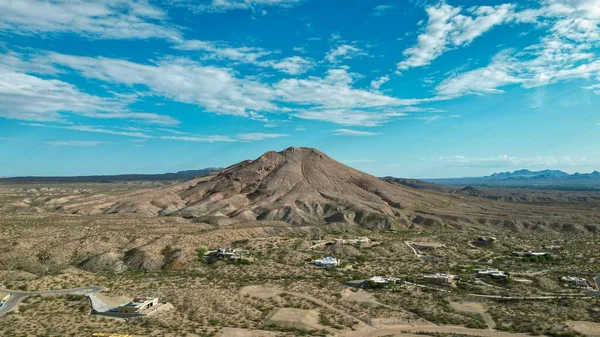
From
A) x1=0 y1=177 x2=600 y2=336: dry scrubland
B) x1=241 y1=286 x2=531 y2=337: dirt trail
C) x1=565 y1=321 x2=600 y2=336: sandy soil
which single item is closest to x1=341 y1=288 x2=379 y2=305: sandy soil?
x1=0 y1=177 x2=600 y2=336: dry scrubland

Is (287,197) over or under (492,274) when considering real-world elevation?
over

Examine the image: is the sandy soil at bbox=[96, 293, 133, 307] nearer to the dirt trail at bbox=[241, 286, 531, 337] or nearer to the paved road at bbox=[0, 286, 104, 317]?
the paved road at bbox=[0, 286, 104, 317]

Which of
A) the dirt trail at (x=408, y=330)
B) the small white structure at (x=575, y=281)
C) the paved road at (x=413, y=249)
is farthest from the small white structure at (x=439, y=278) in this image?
the paved road at (x=413, y=249)

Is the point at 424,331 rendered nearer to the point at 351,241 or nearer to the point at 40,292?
the point at 40,292

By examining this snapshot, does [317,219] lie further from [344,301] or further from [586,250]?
[344,301]

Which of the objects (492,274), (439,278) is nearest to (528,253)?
(492,274)

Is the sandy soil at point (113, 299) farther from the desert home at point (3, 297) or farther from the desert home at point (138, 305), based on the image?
the desert home at point (3, 297)
